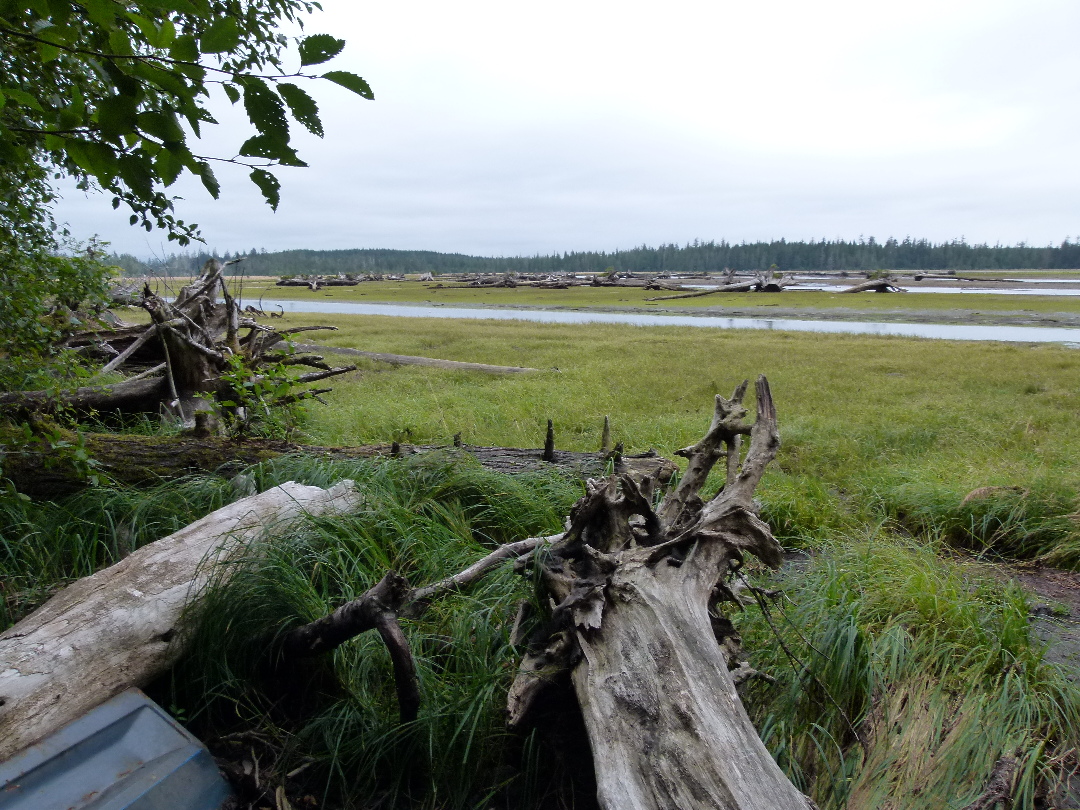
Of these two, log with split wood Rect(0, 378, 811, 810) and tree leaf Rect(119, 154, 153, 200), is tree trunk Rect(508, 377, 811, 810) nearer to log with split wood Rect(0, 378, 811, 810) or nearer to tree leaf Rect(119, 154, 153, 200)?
log with split wood Rect(0, 378, 811, 810)

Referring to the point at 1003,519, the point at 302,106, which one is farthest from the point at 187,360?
the point at 1003,519

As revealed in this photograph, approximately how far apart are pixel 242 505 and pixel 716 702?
305 cm

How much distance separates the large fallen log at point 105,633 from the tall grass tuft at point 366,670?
0.20 meters

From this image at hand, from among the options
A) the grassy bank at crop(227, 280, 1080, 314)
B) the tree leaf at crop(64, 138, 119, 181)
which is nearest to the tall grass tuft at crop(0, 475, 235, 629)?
the tree leaf at crop(64, 138, 119, 181)

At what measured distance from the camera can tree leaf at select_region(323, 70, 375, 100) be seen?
156 centimetres

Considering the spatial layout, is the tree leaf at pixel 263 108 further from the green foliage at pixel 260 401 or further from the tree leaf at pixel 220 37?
the green foliage at pixel 260 401

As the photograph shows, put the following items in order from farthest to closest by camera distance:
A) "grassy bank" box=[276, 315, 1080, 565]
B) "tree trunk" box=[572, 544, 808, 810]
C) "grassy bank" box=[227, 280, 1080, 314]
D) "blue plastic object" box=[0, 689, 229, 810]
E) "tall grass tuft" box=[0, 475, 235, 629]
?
"grassy bank" box=[227, 280, 1080, 314]
"grassy bank" box=[276, 315, 1080, 565]
"tall grass tuft" box=[0, 475, 235, 629]
"blue plastic object" box=[0, 689, 229, 810]
"tree trunk" box=[572, 544, 808, 810]

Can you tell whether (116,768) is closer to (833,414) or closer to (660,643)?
(660,643)

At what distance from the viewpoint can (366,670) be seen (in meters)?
3.27

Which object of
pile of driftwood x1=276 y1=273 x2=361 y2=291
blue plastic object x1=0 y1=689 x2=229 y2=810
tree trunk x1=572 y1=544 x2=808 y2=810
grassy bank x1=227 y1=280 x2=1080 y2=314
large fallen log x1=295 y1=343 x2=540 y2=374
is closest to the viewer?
tree trunk x1=572 y1=544 x2=808 y2=810

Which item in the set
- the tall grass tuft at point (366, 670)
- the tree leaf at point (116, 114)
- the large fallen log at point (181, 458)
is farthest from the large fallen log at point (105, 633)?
the tree leaf at point (116, 114)

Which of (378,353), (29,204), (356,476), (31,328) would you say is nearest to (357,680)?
(356,476)

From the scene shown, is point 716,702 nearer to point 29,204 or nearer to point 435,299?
point 29,204

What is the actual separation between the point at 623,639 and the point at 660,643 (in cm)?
15
